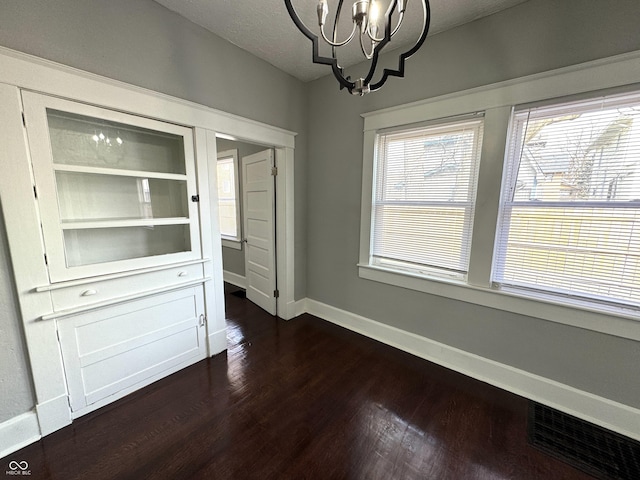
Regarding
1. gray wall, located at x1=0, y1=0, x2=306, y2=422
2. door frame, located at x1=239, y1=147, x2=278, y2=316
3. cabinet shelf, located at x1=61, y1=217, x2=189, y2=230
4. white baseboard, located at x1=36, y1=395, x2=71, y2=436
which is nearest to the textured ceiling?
gray wall, located at x1=0, y1=0, x2=306, y2=422

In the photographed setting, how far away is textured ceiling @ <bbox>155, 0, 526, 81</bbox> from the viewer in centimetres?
183

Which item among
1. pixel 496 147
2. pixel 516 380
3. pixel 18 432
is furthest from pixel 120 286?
pixel 516 380

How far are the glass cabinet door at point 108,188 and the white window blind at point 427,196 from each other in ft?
5.81

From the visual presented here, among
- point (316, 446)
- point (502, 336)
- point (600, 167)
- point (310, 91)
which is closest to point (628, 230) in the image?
point (600, 167)

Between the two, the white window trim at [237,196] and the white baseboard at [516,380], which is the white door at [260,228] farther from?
the white baseboard at [516,380]

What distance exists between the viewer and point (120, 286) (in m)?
1.86

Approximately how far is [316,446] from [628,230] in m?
2.33

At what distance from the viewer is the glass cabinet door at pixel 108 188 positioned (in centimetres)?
155

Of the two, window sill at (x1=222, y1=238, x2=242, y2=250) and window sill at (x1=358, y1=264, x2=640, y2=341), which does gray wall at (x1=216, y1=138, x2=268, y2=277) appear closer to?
window sill at (x1=222, y1=238, x2=242, y2=250)

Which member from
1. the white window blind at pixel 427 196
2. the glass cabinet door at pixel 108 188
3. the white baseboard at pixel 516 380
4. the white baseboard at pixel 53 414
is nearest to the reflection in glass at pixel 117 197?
the glass cabinet door at pixel 108 188

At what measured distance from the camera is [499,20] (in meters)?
1.86

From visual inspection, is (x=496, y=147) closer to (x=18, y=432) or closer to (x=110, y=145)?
(x=110, y=145)

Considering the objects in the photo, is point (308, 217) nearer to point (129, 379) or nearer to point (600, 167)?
point (129, 379)

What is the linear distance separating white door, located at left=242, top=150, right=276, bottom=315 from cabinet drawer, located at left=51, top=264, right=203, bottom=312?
1.01 metres
